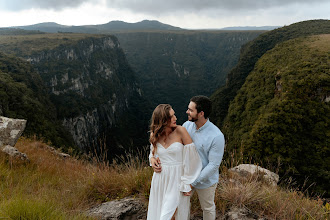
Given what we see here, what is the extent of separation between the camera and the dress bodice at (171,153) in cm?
267

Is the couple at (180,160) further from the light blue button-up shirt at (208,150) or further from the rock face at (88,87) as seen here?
the rock face at (88,87)

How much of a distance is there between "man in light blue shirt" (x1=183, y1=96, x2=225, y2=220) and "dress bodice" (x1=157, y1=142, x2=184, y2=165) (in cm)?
32

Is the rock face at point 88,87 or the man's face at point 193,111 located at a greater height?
the man's face at point 193,111

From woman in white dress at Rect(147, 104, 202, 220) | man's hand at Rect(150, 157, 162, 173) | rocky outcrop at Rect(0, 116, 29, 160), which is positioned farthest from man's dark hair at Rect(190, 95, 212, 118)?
rocky outcrop at Rect(0, 116, 29, 160)

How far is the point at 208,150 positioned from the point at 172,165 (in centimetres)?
50

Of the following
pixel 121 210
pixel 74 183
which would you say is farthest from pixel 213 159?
pixel 74 183

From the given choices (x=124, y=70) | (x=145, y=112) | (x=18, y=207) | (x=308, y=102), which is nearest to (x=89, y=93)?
(x=145, y=112)

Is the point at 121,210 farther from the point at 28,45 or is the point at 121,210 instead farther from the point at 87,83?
the point at 87,83

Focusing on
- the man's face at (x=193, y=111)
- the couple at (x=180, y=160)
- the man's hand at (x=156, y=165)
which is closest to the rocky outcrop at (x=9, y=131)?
the man's hand at (x=156, y=165)

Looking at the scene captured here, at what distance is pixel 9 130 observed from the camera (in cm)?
591

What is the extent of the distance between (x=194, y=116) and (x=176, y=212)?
4.07 ft

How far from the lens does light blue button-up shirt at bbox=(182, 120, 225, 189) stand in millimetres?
2697

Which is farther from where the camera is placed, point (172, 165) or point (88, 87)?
point (88, 87)

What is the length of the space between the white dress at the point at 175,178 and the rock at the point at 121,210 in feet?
2.39
